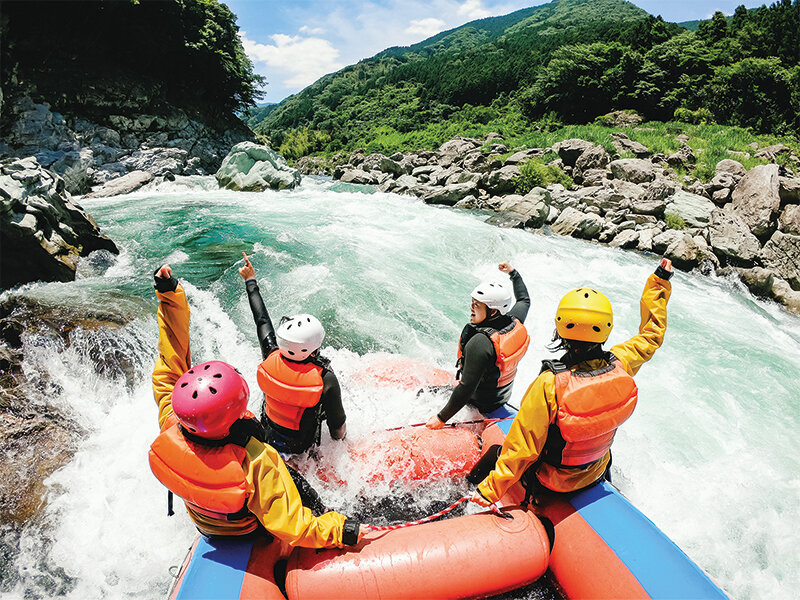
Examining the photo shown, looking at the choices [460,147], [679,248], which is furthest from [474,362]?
[460,147]

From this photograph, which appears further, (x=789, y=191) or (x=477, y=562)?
(x=789, y=191)

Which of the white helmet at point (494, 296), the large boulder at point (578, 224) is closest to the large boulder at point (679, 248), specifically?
the large boulder at point (578, 224)

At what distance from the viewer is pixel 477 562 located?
2.24 m

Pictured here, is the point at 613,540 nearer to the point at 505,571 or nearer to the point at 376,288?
the point at 505,571

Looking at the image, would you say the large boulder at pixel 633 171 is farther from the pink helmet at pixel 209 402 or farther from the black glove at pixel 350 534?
the pink helmet at pixel 209 402

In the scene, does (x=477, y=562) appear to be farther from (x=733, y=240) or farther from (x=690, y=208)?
(x=690, y=208)

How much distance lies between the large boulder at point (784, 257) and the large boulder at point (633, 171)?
5850 mm

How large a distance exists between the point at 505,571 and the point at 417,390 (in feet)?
6.58

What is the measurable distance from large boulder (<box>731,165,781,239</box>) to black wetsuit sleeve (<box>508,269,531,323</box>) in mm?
10143

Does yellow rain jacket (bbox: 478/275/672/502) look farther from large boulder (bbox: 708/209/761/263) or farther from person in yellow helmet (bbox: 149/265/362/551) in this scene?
large boulder (bbox: 708/209/761/263)

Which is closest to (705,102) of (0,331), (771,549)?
(771,549)

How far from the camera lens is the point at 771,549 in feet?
11.4

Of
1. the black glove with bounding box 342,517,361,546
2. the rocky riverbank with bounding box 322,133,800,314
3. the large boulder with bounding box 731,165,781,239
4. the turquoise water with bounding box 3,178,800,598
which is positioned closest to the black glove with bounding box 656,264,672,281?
the turquoise water with bounding box 3,178,800,598

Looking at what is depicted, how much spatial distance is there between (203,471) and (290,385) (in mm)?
848
